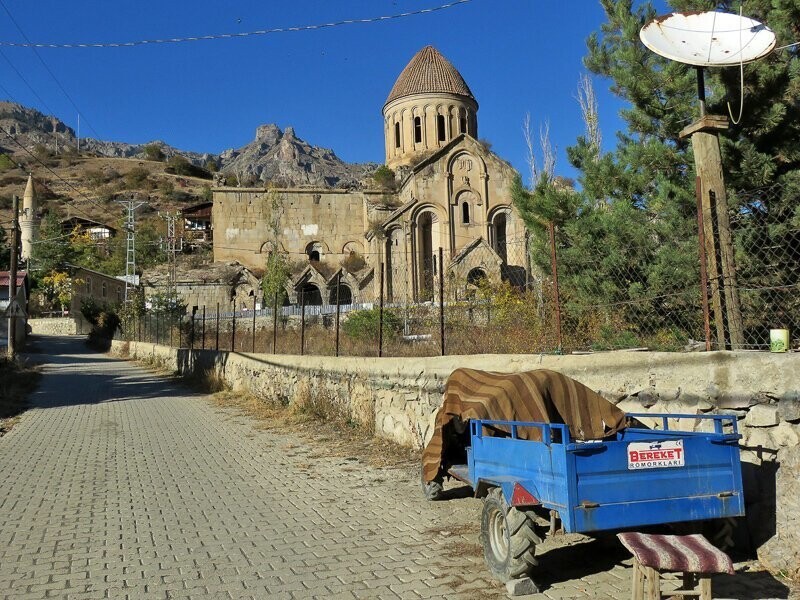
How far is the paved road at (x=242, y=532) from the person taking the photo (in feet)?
14.0

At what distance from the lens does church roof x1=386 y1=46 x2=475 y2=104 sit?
51.2 meters

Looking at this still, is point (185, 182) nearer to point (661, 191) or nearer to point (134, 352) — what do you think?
point (134, 352)

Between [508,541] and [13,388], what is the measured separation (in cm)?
1927

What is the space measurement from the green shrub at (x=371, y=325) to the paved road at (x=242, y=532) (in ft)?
15.7

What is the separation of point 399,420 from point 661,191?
469 centimetres

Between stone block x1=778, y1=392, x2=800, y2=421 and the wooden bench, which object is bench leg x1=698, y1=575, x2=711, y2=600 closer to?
the wooden bench

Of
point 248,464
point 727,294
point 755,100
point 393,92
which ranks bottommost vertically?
point 248,464

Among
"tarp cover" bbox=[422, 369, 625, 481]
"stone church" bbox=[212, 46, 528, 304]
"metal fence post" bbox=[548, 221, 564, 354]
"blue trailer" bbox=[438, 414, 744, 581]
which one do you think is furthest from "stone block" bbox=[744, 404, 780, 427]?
"stone church" bbox=[212, 46, 528, 304]

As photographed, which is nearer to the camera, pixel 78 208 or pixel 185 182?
pixel 78 208

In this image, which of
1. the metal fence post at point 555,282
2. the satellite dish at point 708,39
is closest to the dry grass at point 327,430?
the metal fence post at point 555,282

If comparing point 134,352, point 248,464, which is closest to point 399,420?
point 248,464

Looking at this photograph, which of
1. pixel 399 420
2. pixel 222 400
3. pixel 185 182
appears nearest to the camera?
pixel 399 420

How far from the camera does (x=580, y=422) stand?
4801 millimetres

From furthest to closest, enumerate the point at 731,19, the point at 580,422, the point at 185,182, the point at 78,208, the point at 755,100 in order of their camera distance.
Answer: the point at 185,182 → the point at 78,208 → the point at 755,100 → the point at 731,19 → the point at 580,422
